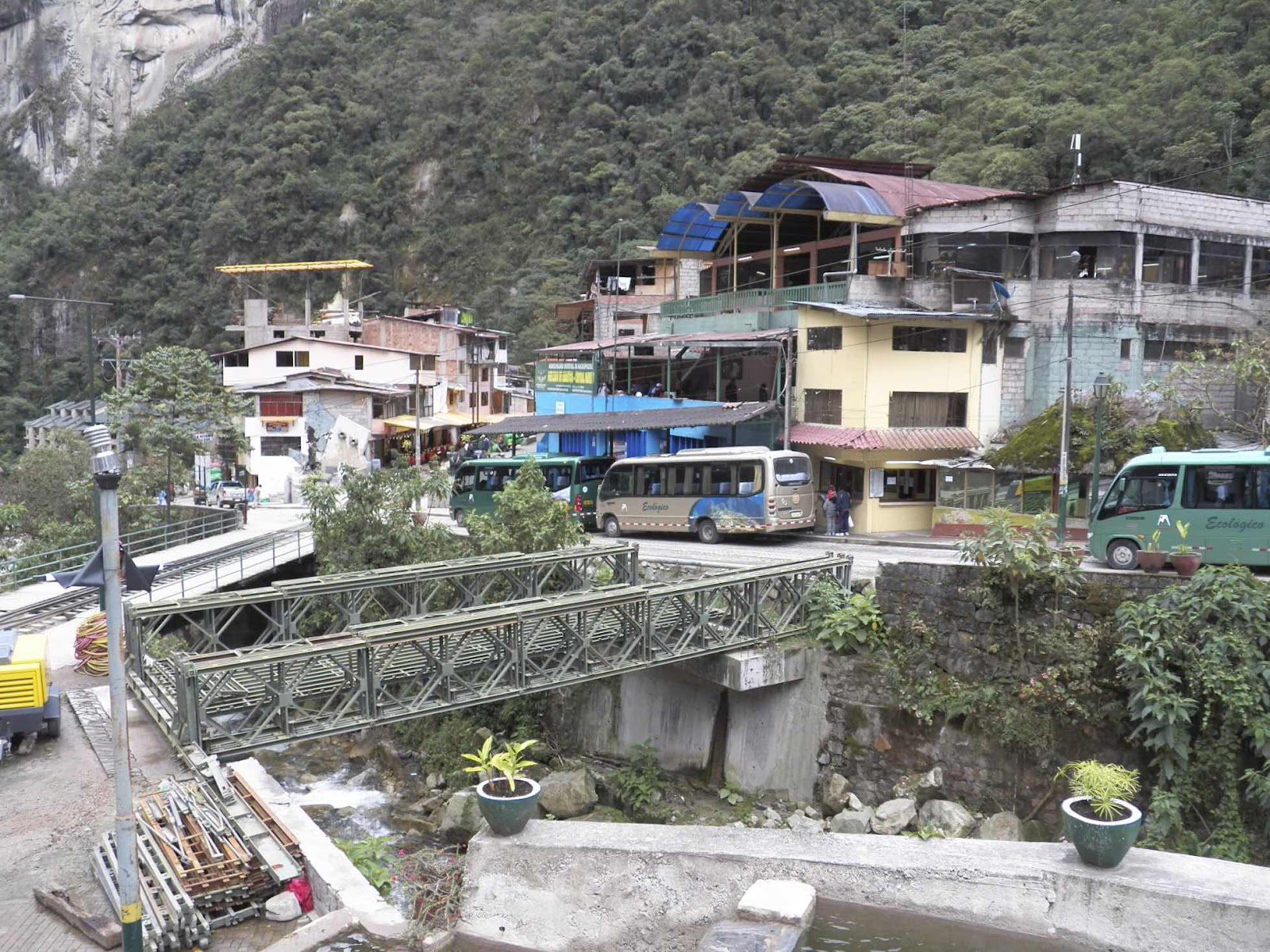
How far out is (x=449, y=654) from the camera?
12.5 metres

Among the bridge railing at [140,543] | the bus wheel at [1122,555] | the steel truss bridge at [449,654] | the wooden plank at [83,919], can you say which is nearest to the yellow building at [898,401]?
the bus wheel at [1122,555]

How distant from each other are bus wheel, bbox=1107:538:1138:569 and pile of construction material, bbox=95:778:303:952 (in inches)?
565

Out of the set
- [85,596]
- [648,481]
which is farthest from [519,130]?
[85,596]

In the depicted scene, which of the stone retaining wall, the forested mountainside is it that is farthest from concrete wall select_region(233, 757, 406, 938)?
the forested mountainside

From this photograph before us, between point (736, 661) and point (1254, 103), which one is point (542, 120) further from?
point (736, 661)

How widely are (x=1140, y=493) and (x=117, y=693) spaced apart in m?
15.9

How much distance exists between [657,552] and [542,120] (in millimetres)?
67841

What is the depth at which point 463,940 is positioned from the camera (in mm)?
7750

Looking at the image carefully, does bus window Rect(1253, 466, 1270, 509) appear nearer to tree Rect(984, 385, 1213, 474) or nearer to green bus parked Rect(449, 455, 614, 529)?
tree Rect(984, 385, 1213, 474)

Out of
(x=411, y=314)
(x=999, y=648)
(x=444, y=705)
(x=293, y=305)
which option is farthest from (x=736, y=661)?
(x=293, y=305)

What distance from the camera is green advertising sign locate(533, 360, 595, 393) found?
128 feet

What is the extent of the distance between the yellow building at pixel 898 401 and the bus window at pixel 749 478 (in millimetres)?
3375

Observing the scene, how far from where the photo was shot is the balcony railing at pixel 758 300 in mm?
30005

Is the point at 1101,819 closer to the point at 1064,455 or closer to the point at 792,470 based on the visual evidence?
the point at 1064,455
